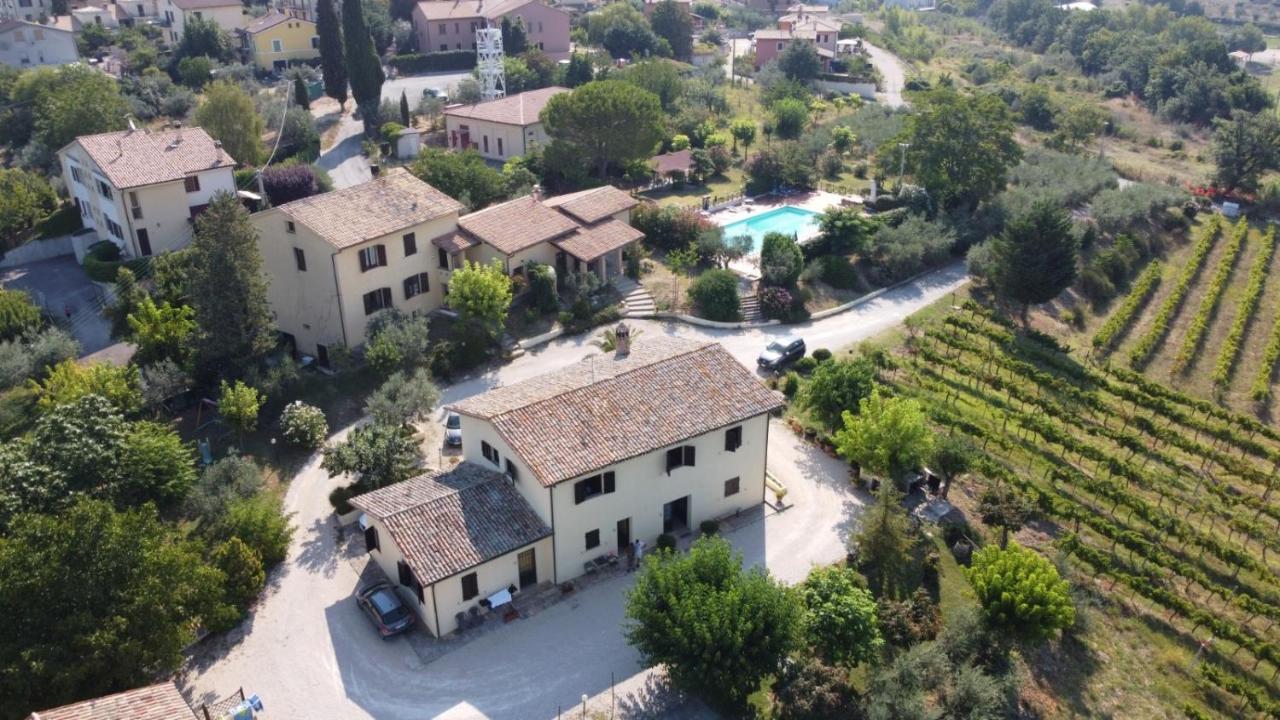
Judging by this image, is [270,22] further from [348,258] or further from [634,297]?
[634,297]

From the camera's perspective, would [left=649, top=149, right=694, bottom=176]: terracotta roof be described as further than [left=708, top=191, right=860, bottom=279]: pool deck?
Yes

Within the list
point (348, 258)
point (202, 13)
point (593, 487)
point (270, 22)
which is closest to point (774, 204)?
point (348, 258)

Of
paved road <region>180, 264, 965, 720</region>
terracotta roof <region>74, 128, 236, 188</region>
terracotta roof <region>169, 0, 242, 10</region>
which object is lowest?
paved road <region>180, 264, 965, 720</region>

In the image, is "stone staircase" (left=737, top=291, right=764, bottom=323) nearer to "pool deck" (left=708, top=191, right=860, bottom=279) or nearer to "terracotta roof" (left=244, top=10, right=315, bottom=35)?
"pool deck" (left=708, top=191, right=860, bottom=279)

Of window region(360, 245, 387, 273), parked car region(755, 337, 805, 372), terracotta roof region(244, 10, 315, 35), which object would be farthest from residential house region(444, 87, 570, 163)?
parked car region(755, 337, 805, 372)

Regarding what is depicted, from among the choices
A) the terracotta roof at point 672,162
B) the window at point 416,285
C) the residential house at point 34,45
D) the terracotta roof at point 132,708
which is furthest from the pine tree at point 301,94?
the terracotta roof at point 132,708

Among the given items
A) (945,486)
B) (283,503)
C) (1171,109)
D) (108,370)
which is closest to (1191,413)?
(945,486)

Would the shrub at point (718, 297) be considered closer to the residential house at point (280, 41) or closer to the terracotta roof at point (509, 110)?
the terracotta roof at point (509, 110)

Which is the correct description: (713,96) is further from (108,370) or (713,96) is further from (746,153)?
(108,370)

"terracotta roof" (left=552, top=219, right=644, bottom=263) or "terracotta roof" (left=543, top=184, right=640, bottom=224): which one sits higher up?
"terracotta roof" (left=543, top=184, right=640, bottom=224)
